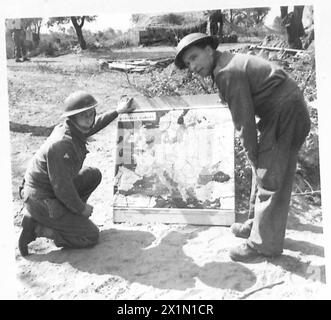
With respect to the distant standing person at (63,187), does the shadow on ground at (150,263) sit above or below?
below

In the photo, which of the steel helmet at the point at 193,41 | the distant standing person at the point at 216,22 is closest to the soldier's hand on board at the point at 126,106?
the steel helmet at the point at 193,41

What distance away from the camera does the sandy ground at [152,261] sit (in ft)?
10.8

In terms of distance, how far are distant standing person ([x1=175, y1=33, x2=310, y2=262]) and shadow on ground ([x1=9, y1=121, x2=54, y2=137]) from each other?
2171 mm

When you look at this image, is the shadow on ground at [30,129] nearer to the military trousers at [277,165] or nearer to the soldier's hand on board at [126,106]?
the soldier's hand on board at [126,106]

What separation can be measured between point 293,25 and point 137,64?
1745 millimetres

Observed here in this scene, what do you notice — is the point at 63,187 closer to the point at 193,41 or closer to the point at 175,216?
the point at 175,216

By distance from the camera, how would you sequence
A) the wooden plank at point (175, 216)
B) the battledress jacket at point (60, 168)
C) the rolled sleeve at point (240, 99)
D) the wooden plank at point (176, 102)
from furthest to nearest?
the wooden plank at point (176, 102)
the wooden plank at point (175, 216)
the battledress jacket at point (60, 168)
the rolled sleeve at point (240, 99)

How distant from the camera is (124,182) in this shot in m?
4.20

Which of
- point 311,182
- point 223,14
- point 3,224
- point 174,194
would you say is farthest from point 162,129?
point 3,224

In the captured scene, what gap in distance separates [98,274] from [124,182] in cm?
104

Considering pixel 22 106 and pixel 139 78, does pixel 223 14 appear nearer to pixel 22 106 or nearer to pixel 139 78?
pixel 139 78

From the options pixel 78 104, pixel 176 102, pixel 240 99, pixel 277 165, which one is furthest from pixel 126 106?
pixel 277 165

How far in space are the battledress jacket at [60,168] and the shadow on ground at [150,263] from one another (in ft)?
1.52

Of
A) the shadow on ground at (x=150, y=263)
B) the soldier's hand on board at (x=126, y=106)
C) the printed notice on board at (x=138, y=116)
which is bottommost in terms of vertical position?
the shadow on ground at (x=150, y=263)
